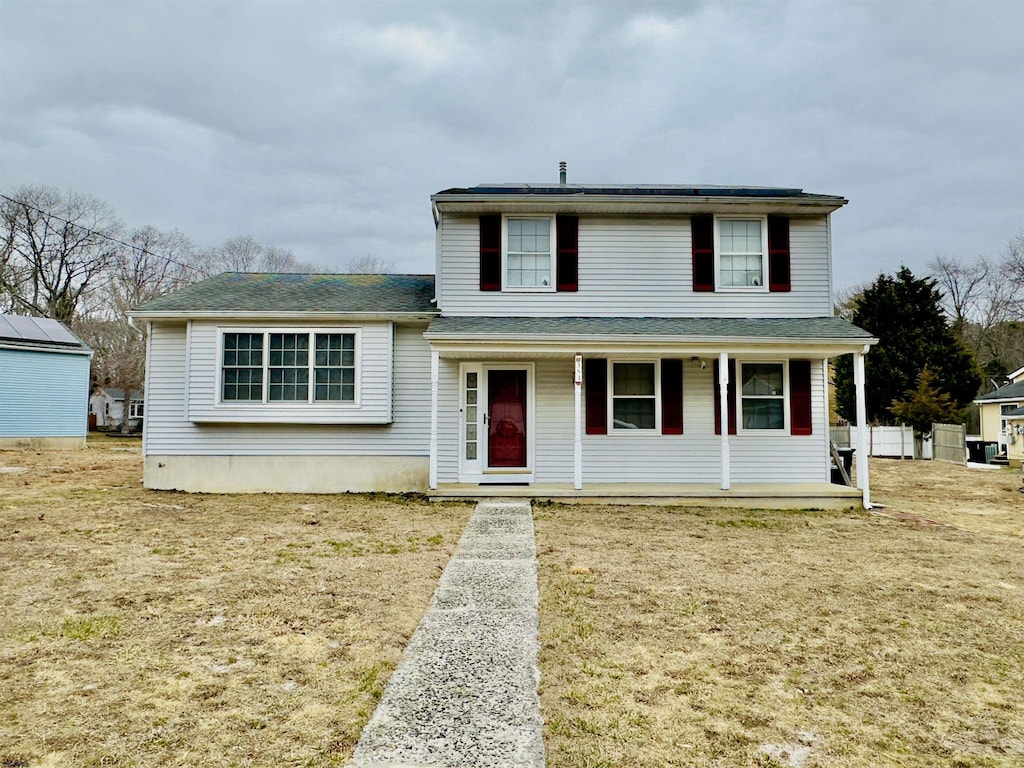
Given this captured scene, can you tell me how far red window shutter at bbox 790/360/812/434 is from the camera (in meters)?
10.6

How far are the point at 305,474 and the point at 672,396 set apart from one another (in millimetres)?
6969

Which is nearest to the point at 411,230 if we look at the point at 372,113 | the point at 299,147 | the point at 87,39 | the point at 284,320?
the point at 299,147

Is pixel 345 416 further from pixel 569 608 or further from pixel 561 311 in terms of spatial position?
pixel 569 608

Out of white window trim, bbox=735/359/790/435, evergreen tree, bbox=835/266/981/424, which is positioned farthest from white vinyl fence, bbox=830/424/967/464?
white window trim, bbox=735/359/790/435

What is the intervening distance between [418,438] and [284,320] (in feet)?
Answer: 10.8

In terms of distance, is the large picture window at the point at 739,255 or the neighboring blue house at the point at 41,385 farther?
the neighboring blue house at the point at 41,385

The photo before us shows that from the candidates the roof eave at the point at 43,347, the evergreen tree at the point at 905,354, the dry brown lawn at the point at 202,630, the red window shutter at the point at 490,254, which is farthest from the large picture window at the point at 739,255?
the roof eave at the point at 43,347

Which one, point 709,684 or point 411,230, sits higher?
point 411,230

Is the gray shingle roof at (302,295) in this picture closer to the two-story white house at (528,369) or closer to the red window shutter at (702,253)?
the two-story white house at (528,369)

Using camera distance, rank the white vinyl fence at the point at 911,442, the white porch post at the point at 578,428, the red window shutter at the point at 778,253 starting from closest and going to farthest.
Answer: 1. the white porch post at the point at 578,428
2. the red window shutter at the point at 778,253
3. the white vinyl fence at the point at 911,442

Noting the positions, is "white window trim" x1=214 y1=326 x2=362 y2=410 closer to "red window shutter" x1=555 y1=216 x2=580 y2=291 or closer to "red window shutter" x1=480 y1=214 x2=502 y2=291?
"red window shutter" x1=480 y1=214 x2=502 y2=291

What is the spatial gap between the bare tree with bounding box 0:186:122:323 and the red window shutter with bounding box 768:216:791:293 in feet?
125

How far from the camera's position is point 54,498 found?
10031 mm

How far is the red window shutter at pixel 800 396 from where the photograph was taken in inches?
418
